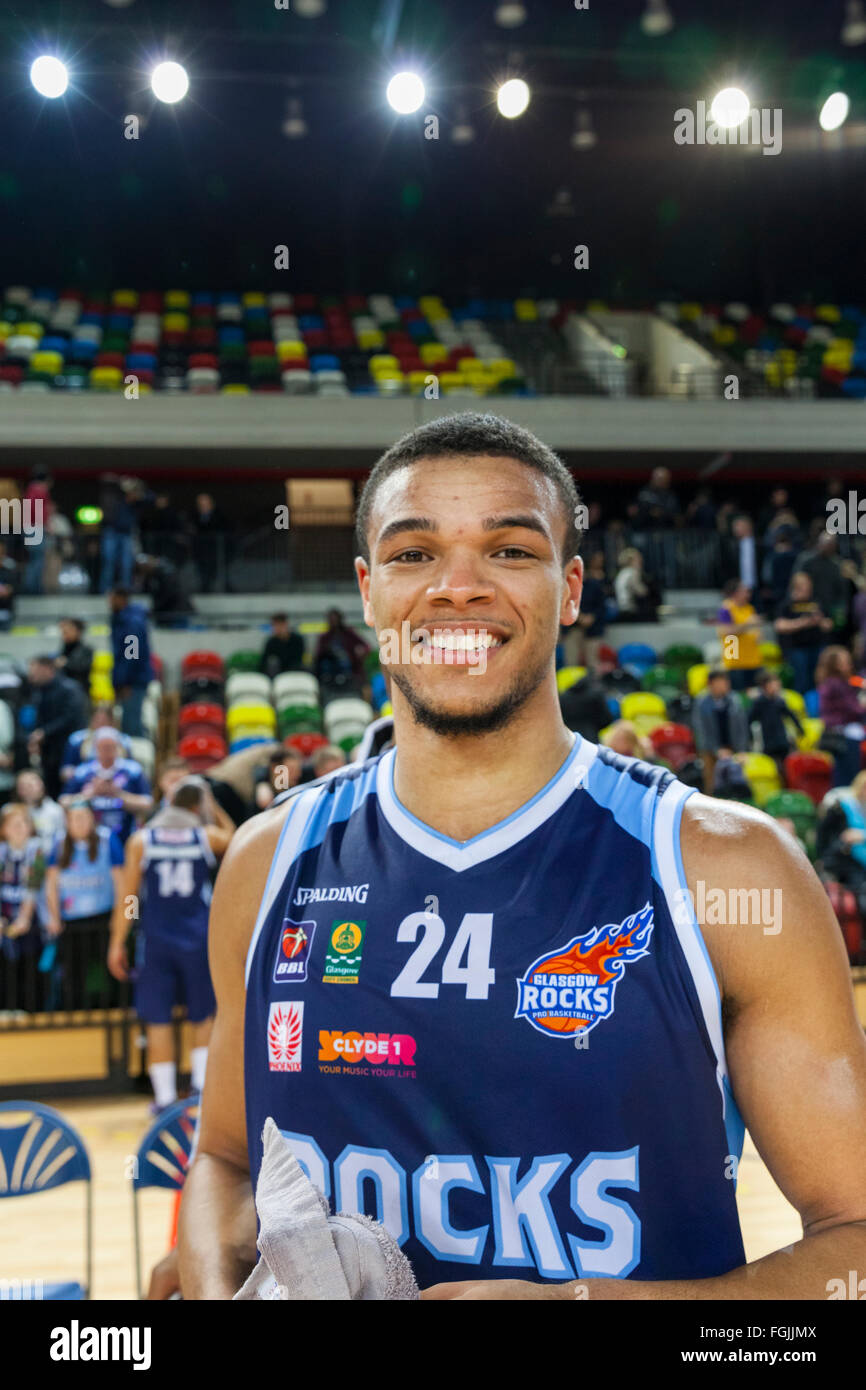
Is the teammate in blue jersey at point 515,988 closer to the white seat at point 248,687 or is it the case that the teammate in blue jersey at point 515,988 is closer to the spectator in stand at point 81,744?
the spectator in stand at point 81,744

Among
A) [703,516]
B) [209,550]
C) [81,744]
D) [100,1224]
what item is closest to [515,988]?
[100,1224]

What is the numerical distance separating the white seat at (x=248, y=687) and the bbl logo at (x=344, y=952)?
8447mm

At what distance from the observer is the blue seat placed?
1072 centimetres

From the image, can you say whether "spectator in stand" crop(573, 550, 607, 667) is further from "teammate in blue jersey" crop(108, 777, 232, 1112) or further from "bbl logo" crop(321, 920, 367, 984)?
"bbl logo" crop(321, 920, 367, 984)

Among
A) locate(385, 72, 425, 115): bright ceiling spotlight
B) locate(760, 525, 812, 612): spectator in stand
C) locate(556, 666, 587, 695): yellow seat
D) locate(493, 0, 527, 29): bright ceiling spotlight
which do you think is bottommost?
locate(556, 666, 587, 695): yellow seat

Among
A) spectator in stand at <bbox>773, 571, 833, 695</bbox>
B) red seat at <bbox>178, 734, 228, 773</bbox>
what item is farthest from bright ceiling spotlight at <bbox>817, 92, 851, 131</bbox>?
red seat at <bbox>178, 734, 228, 773</bbox>

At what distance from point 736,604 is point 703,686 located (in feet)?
2.88

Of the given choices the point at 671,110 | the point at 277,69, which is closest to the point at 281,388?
the point at 277,69

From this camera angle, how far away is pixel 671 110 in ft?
43.3

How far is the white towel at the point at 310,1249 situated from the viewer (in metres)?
1.02

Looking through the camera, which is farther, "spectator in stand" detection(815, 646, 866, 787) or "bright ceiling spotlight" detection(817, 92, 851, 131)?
"bright ceiling spotlight" detection(817, 92, 851, 131)

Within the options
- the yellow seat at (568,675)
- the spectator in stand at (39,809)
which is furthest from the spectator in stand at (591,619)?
the spectator in stand at (39,809)

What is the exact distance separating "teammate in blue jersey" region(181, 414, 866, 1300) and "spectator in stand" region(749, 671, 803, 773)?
708cm

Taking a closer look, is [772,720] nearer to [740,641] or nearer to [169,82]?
[740,641]
